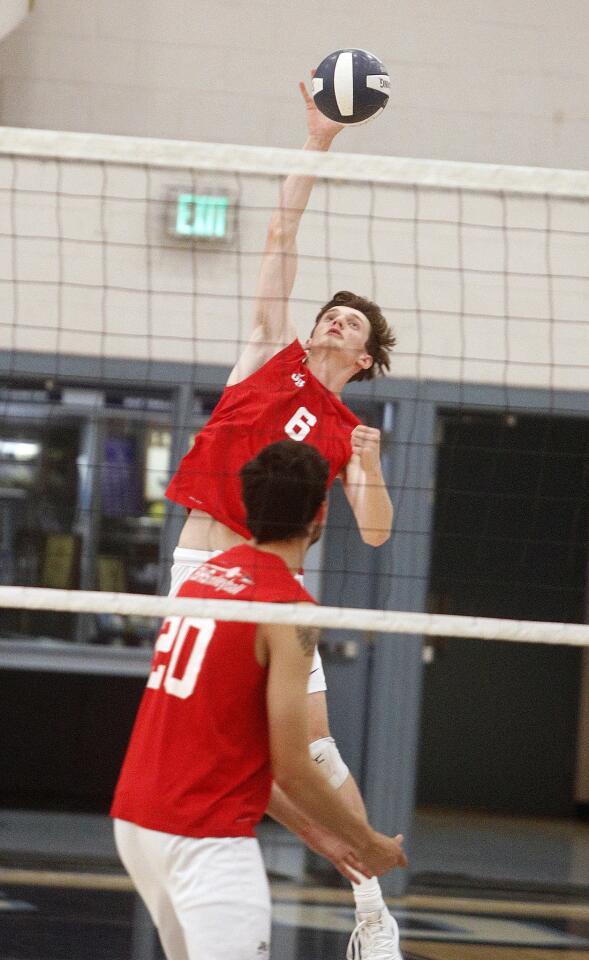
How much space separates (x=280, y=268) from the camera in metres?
4.22

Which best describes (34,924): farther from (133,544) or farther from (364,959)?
(133,544)

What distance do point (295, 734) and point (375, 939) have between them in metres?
1.71

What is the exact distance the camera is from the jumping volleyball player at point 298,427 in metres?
4.11

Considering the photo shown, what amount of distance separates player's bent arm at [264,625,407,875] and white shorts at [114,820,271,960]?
142 mm

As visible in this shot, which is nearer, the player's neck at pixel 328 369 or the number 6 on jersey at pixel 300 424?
the number 6 on jersey at pixel 300 424

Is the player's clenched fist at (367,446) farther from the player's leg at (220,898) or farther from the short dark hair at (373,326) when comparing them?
the player's leg at (220,898)

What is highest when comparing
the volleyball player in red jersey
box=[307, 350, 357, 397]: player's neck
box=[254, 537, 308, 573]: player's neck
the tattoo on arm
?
box=[307, 350, 357, 397]: player's neck

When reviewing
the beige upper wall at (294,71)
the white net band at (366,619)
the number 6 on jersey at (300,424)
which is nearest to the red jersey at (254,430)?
the number 6 on jersey at (300,424)

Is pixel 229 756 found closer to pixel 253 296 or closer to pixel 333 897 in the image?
pixel 333 897

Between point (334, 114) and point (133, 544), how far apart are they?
4004 millimetres

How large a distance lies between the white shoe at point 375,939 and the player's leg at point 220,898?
1.56 m

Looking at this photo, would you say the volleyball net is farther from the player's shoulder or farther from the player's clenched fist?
the player's clenched fist

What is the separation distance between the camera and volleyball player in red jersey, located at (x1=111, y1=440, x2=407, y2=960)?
2.60 meters

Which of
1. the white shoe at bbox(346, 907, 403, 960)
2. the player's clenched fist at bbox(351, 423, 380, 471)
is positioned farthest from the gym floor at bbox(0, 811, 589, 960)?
the player's clenched fist at bbox(351, 423, 380, 471)
